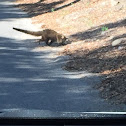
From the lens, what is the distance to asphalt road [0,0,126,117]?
24.5 ft

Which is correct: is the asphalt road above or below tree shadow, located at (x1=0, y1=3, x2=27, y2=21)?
above

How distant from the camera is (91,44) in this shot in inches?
531

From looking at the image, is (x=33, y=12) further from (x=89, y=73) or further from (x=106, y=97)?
(x=106, y=97)

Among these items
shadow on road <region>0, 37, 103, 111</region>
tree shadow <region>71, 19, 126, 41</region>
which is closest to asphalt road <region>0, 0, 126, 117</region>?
shadow on road <region>0, 37, 103, 111</region>

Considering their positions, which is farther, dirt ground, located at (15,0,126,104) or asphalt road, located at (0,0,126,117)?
dirt ground, located at (15,0,126,104)

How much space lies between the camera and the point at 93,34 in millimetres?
15195

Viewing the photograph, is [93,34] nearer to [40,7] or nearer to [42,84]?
[42,84]

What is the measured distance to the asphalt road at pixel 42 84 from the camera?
7473 millimetres

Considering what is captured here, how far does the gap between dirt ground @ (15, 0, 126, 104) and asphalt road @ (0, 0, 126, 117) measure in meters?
0.30

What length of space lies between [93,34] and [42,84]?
6306mm

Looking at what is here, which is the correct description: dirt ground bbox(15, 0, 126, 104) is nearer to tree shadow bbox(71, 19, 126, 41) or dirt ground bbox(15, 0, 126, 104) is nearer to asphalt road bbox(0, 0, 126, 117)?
tree shadow bbox(71, 19, 126, 41)

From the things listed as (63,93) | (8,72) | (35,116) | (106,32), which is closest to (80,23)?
(106,32)

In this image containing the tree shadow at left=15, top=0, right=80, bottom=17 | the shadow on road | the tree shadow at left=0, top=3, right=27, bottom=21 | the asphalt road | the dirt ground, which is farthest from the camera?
the tree shadow at left=15, top=0, right=80, bottom=17

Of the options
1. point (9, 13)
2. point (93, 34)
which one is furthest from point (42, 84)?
point (9, 13)
